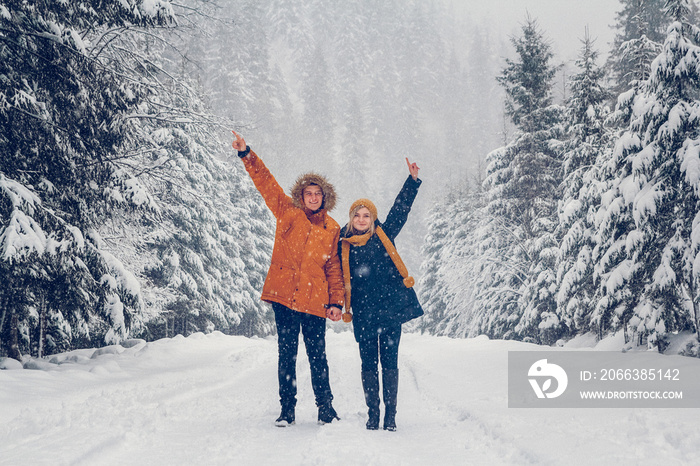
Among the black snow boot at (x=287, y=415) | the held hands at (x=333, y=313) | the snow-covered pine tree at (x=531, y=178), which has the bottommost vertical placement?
the black snow boot at (x=287, y=415)

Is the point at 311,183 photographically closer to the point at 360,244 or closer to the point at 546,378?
the point at 360,244

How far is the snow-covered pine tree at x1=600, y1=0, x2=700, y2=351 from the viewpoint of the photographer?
918 cm

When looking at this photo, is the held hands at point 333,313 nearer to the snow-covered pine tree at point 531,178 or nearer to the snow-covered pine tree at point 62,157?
the snow-covered pine tree at point 62,157

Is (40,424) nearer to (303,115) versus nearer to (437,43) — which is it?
(303,115)

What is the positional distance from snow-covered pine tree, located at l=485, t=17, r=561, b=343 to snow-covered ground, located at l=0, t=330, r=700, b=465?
32.0ft

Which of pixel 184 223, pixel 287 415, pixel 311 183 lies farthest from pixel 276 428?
pixel 184 223

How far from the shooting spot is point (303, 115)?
82562 millimetres

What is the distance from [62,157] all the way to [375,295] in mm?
4896

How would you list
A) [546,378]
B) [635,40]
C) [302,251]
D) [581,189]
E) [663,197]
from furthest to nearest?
[581,189] < [635,40] < [663,197] < [546,378] < [302,251]

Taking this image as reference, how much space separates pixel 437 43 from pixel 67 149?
10714 cm

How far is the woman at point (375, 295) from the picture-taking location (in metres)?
4.25

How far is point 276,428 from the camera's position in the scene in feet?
13.2

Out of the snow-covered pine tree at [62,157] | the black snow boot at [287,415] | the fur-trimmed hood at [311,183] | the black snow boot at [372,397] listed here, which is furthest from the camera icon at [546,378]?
the snow-covered pine tree at [62,157]

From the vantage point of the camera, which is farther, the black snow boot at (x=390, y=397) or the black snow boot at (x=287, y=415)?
the black snow boot at (x=287, y=415)
